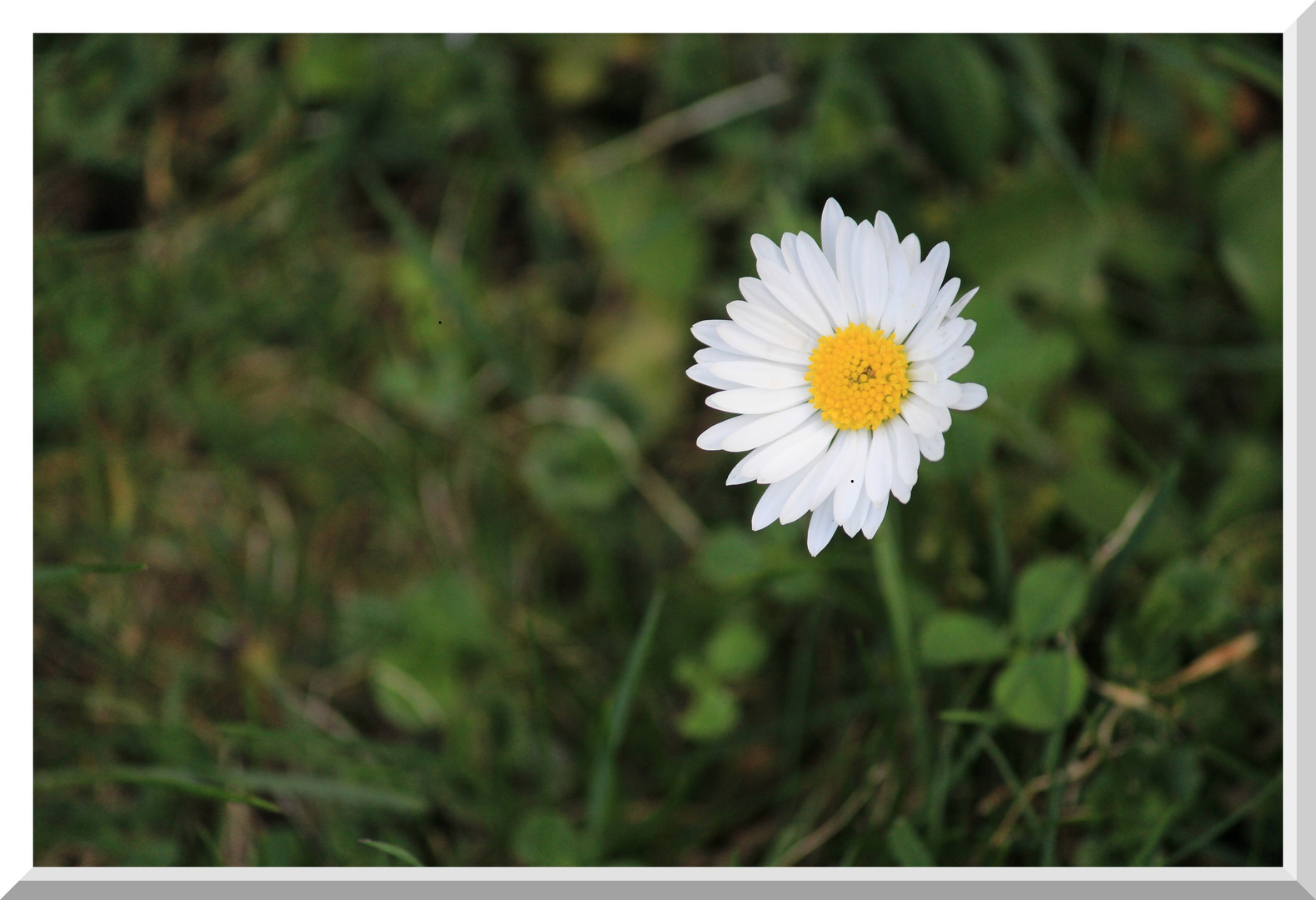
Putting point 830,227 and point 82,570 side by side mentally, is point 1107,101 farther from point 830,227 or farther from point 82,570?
point 82,570

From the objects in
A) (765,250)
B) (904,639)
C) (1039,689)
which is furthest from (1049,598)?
(765,250)

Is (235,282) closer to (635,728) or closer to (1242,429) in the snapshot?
(635,728)

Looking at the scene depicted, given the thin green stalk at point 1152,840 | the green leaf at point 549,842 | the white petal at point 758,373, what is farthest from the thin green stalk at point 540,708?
the thin green stalk at point 1152,840

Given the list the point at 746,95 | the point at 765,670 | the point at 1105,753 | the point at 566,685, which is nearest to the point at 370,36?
the point at 746,95

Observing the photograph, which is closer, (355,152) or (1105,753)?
(1105,753)

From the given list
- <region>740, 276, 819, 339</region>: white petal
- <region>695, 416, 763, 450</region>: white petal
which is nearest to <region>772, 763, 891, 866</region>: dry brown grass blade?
<region>695, 416, 763, 450</region>: white petal
